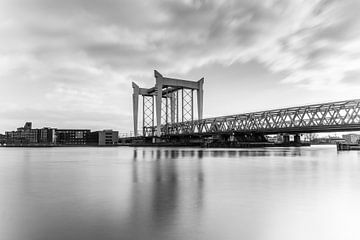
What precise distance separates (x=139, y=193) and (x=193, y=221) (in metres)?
4.54

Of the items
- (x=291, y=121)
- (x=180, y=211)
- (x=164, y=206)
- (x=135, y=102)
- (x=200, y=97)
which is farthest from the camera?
(x=135, y=102)

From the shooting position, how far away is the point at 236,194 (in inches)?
456

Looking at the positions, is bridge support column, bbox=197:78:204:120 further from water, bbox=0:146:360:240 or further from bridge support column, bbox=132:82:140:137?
water, bbox=0:146:360:240

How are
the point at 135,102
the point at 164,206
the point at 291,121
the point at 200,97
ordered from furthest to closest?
the point at 135,102 → the point at 200,97 → the point at 291,121 → the point at 164,206

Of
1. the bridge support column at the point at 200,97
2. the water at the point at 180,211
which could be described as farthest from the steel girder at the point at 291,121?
the water at the point at 180,211

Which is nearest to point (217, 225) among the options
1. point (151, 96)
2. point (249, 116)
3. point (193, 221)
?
point (193, 221)

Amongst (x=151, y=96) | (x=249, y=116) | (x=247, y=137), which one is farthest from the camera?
(x=151, y=96)

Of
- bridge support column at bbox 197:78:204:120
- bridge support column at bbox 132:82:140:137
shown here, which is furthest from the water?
bridge support column at bbox 132:82:140:137

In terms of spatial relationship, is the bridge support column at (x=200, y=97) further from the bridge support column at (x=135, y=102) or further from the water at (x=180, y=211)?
the water at (x=180, y=211)

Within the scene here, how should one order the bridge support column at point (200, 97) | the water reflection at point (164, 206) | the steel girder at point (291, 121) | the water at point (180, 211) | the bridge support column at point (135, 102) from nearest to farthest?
the water at point (180, 211) < the water reflection at point (164, 206) < the steel girder at point (291, 121) < the bridge support column at point (200, 97) < the bridge support column at point (135, 102)

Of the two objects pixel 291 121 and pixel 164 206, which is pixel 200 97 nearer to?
pixel 291 121

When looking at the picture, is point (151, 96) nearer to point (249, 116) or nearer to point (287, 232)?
point (249, 116)

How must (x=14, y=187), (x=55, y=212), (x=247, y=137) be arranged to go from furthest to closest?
(x=247, y=137)
(x=14, y=187)
(x=55, y=212)

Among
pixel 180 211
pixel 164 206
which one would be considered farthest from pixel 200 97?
pixel 180 211
